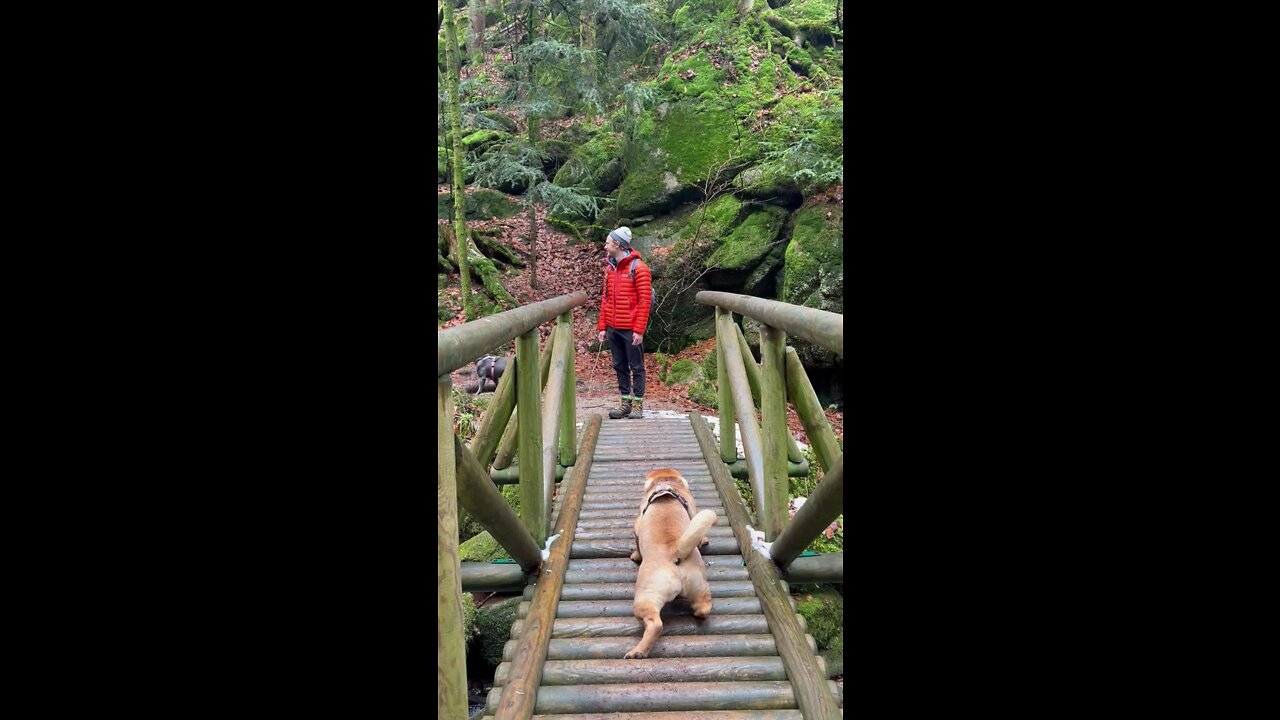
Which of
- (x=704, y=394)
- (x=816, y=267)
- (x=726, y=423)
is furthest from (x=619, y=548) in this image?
(x=816, y=267)

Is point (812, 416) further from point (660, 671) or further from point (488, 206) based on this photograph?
point (488, 206)

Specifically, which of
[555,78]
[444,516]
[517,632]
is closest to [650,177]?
[555,78]

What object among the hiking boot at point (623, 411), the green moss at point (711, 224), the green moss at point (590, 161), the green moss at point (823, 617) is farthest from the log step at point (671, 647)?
the green moss at point (590, 161)

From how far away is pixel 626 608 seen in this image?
3037 mm

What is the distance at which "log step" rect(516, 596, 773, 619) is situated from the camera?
298 cm

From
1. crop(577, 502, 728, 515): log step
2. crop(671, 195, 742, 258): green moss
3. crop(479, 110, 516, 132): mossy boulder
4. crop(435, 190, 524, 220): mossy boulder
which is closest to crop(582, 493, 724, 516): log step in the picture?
crop(577, 502, 728, 515): log step

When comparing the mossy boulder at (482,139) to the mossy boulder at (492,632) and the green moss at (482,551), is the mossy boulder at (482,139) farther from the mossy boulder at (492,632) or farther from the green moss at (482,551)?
the mossy boulder at (492,632)

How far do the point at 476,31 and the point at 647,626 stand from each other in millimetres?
15858

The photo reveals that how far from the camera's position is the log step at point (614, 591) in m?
3.14

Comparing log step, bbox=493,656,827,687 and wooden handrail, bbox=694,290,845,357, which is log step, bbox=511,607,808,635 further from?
wooden handrail, bbox=694,290,845,357

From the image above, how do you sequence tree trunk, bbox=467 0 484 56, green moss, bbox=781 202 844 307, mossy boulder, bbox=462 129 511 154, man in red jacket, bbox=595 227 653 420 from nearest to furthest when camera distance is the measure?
man in red jacket, bbox=595 227 653 420, green moss, bbox=781 202 844 307, mossy boulder, bbox=462 129 511 154, tree trunk, bbox=467 0 484 56

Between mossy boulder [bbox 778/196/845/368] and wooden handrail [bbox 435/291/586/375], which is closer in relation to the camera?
wooden handrail [bbox 435/291/586/375]

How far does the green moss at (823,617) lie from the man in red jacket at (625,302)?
2.52 m

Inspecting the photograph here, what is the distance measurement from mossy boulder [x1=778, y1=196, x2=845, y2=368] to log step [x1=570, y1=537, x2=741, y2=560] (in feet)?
19.8
